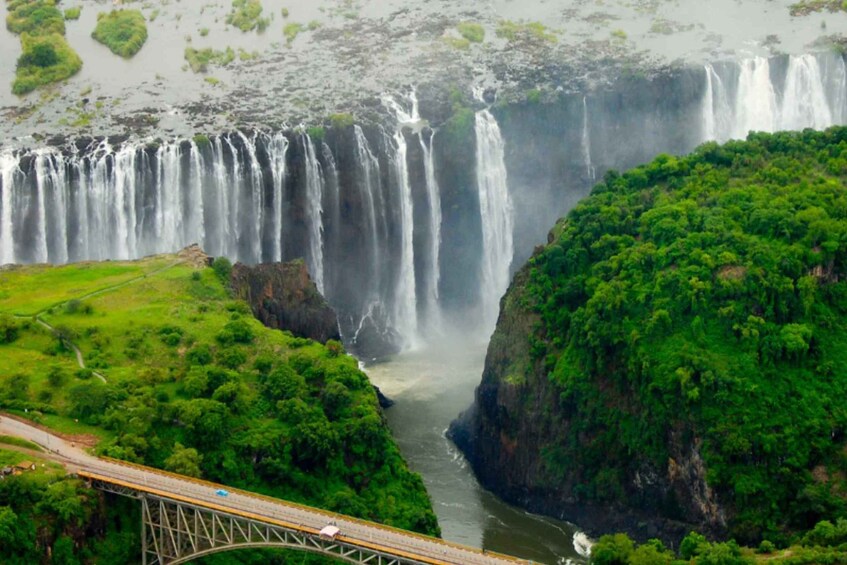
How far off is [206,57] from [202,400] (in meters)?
47.0

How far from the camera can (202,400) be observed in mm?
88188

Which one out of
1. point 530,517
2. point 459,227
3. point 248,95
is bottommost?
point 530,517

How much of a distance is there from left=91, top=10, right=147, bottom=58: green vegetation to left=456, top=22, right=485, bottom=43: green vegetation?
20.3m

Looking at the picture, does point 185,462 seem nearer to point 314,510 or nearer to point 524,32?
point 314,510

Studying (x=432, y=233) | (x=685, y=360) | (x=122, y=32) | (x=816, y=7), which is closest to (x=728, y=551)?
(x=685, y=360)

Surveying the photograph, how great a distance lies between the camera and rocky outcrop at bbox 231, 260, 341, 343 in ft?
333

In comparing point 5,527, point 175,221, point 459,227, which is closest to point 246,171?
point 175,221

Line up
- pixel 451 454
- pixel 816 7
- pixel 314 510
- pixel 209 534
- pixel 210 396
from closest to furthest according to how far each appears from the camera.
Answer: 1. pixel 314 510
2. pixel 209 534
3. pixel 210 396
4. pixel 451 454
5. pixel 816 7

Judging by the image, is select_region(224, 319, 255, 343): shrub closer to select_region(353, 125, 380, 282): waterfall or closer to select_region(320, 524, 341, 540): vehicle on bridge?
select_region(320, 524, 341, 540): vehicle on bridge

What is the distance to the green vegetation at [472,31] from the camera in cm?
13012

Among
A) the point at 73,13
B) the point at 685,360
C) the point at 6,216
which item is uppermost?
the point at 73,13

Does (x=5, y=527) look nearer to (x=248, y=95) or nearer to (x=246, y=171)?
(x=246, y=171)

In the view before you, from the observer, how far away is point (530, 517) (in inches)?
3738

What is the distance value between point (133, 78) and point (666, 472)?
50.9 m
